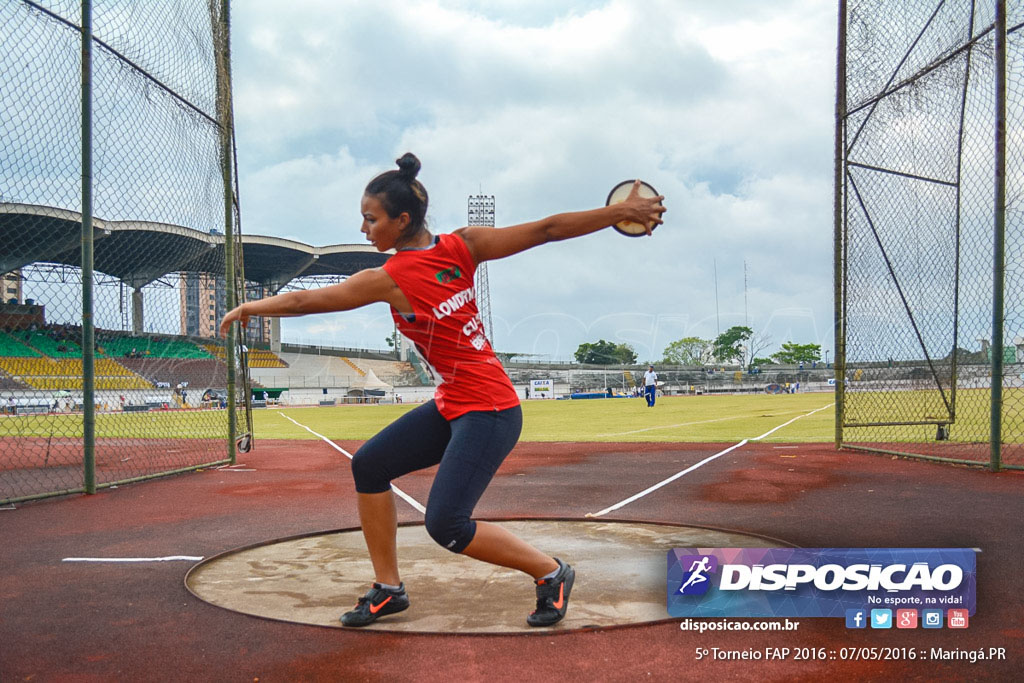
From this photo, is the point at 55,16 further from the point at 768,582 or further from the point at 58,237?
the point at 58,237

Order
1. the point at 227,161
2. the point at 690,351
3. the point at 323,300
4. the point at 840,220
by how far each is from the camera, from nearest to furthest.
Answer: the point at 323,300, the point at 227,161, the point at 840,220, the point at 690,351

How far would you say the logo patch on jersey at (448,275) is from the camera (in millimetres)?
3658

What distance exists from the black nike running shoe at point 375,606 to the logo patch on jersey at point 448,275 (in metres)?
1.48

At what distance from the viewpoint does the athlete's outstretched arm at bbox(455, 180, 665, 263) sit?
142 inches

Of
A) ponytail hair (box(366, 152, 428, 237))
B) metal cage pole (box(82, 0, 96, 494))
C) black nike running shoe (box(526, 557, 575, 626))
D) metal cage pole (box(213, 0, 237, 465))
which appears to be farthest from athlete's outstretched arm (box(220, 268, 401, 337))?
metal cage pole (box(213, 0, 237, 465))

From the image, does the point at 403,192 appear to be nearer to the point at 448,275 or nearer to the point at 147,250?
the point at 448,275

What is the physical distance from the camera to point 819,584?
3822 millimetres

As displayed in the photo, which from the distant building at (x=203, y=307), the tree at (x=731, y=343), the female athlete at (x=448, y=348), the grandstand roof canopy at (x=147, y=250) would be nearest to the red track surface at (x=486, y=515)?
the female athlete at (x=448, y=348)

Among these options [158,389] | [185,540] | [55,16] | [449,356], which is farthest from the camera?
[158,389]

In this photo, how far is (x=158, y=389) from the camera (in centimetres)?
3650

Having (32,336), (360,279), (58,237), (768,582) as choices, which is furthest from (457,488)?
(32,336)

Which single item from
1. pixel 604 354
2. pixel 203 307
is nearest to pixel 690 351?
pixel 604 354

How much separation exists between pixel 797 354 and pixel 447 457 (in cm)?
12217

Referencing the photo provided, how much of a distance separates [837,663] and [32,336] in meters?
26.0
